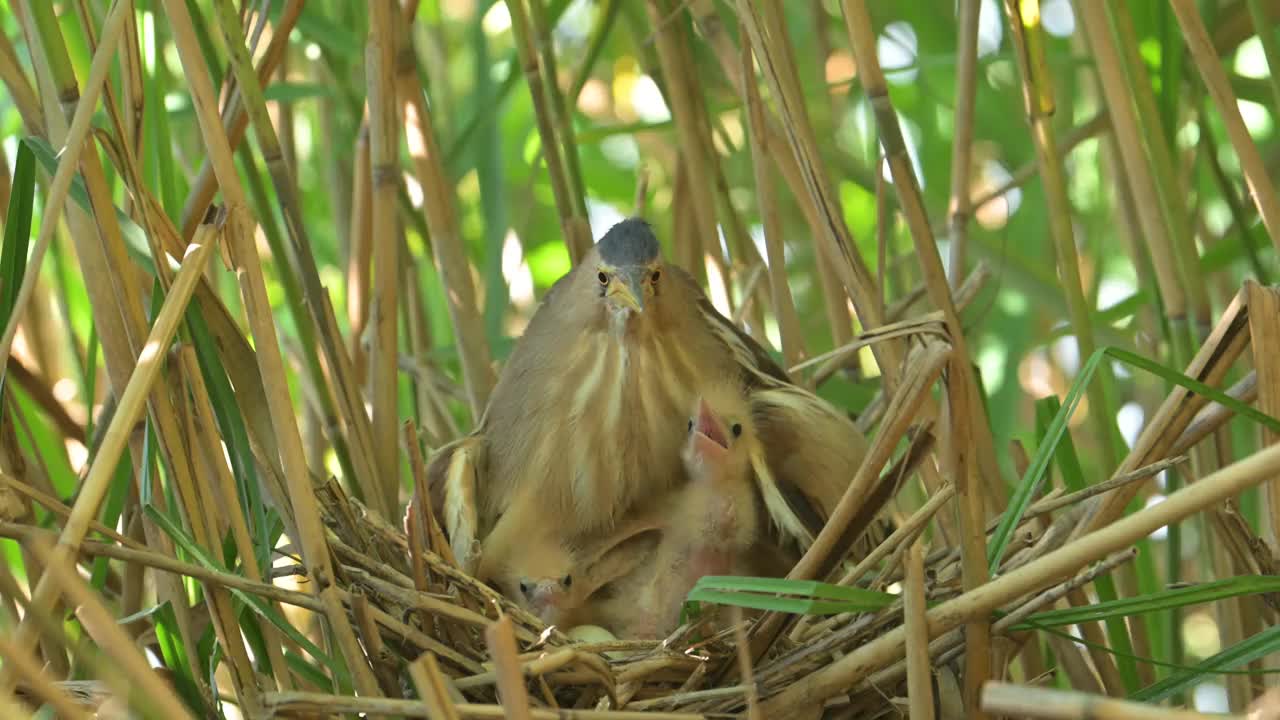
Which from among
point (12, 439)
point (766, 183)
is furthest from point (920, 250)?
point (12, 439)

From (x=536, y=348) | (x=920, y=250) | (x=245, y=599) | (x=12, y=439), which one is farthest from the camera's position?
(x=536, y=348)

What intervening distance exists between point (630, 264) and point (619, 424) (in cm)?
19

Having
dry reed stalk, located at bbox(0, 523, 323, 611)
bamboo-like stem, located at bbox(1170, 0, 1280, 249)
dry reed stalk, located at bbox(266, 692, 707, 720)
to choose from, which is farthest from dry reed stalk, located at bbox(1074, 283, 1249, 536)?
dry reed stalk, located at bbox(0, 523, 323, 611)

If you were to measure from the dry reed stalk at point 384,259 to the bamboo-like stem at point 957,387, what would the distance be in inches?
17.6

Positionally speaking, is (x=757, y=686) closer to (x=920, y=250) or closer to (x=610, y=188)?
(x=920, y=250)

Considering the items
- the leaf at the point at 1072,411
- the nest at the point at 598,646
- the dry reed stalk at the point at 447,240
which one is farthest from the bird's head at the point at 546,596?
the leaf at the point at 1072,411

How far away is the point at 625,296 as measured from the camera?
1586mm

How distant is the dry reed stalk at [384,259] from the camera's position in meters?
1.40

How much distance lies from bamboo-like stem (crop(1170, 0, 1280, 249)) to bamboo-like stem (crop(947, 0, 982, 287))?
0.72 feet

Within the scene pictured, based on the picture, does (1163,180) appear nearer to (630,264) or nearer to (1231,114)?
(1231,114)

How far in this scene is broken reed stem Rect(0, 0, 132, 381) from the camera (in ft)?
3.33

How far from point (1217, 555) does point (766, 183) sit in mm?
602

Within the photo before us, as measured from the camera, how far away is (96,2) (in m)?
1.53

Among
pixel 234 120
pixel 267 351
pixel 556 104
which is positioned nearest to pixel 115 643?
pixel 267 351
